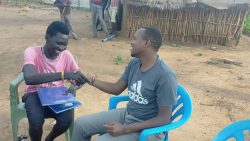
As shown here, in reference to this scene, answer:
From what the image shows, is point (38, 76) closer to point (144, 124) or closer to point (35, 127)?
point (35, 127)

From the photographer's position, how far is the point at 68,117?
3.42m

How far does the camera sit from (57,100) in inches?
126

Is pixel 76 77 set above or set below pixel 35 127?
above

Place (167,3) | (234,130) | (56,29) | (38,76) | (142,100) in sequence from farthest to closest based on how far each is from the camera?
(167,3), (56,29), (38,76), (142,100), (234,130)

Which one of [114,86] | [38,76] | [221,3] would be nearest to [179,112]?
[114,86]

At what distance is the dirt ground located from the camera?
4734 mm

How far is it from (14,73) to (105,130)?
3.54 m

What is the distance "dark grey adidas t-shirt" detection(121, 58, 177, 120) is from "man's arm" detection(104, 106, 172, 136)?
0.22 feet

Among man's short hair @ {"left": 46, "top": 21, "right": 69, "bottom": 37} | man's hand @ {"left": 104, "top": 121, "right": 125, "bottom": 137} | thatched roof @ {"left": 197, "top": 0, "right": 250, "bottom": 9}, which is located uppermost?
thatched roof @ {"left": 197, "top": 0, "right": 250, "bottom": 9}

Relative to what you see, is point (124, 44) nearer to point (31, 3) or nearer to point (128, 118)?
point (128, 118)

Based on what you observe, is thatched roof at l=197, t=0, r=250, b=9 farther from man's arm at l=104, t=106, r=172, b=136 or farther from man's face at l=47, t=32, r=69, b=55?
man's arm at l=104, t=106, r=172, b=136

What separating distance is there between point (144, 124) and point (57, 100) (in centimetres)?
84

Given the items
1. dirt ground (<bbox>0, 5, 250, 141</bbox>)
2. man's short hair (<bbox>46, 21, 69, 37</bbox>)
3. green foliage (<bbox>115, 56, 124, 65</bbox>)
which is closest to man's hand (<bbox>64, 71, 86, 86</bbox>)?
man's short hair (<bbox>46, 21, 69, 37</bbox>)

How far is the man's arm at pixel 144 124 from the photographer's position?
2846mm
